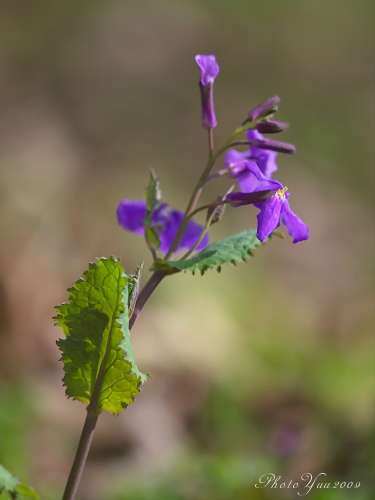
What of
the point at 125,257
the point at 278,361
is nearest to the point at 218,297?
the point at 125,257

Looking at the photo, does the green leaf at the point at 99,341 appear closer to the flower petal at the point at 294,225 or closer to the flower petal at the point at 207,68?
the flower petal at the point at 294,225

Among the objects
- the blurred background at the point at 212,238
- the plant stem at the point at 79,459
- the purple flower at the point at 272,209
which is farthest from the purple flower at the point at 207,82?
the blurred background at the point at 212,238

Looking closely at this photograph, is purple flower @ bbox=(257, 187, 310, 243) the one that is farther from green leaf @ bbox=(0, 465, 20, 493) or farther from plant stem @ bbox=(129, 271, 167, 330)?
green leaf @ bbox=(0, 465, 20, 493)

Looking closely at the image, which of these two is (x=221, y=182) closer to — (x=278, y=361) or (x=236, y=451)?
(x=278, y=361)

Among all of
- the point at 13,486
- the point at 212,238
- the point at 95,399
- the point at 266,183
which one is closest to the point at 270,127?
the point at 266,183

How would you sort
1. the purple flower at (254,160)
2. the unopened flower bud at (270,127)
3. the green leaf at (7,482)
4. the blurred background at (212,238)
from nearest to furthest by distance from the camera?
the green leaf at (7,482) → the unopened flower bud at (270,127) → the purple flower at (254,160) → the blurred background at (212,238)
